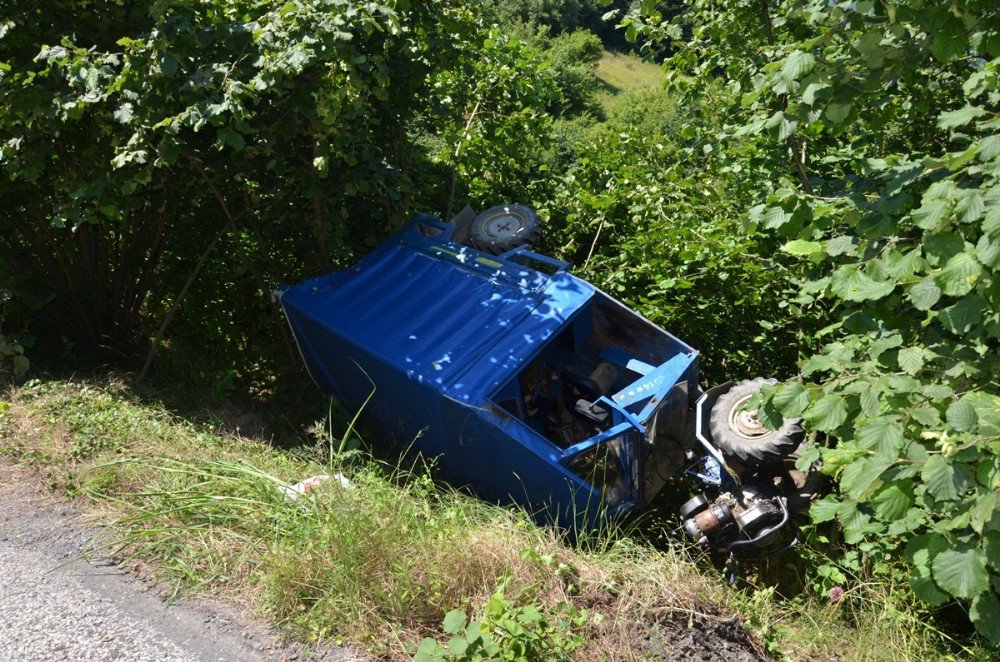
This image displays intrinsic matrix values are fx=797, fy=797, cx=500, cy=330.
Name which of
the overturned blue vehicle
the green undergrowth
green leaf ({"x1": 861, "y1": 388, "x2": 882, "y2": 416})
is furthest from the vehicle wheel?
green leaf ({"x1": 861, "y1": 388, "x2": 882, "y2": 416})

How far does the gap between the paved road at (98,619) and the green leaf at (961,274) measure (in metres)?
3.05

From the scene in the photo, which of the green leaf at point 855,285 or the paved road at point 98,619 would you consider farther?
the paved road at point 98,619

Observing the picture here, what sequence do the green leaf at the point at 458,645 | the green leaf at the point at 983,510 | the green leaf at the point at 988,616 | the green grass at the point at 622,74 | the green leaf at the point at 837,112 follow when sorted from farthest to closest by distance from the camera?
1. the green grass at the point at 622,74
2. the green leaf at the point at 837,112
3. the green leaf at the point at 458,645
4. the green leaf at the point at 988,616
5. the green leaf at the point at 983,510

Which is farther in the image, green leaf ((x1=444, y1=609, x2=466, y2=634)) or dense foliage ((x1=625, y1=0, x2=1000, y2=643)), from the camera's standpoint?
green leaf ((x1=444, y1=609, x2=466, y2=634))

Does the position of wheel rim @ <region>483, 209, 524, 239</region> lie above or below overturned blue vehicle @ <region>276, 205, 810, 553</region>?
above

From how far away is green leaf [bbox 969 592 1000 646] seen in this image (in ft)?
10.2

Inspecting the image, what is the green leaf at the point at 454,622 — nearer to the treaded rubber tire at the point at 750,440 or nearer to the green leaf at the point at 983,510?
the green leaf at the point at 983,510

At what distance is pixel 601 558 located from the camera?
455 centimetres

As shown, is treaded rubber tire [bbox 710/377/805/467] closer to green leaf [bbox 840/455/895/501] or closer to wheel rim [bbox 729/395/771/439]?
wheel rim [bbox 729/395/771/439]

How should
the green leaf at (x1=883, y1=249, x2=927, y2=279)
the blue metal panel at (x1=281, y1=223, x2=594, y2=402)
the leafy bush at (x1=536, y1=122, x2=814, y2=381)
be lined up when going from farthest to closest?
the leafy bush at (x1=536, y1=122, x2=814, y2=381)
the blue metal panel at (x1=281, y1=223, x2=594, y2=402)
the green leaf at (x1=883, y1=249, x2=927, y2=279)

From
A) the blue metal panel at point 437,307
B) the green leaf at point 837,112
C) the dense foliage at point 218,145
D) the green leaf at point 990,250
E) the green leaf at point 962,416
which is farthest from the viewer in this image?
the blue metal panel at point 437,307

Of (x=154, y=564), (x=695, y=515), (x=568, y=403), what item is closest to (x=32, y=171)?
(x=154, y=564)

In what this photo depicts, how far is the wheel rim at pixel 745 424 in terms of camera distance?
5355 mm

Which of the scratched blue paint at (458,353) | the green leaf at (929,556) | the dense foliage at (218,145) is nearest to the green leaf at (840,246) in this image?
the green leaf at (929,556)
